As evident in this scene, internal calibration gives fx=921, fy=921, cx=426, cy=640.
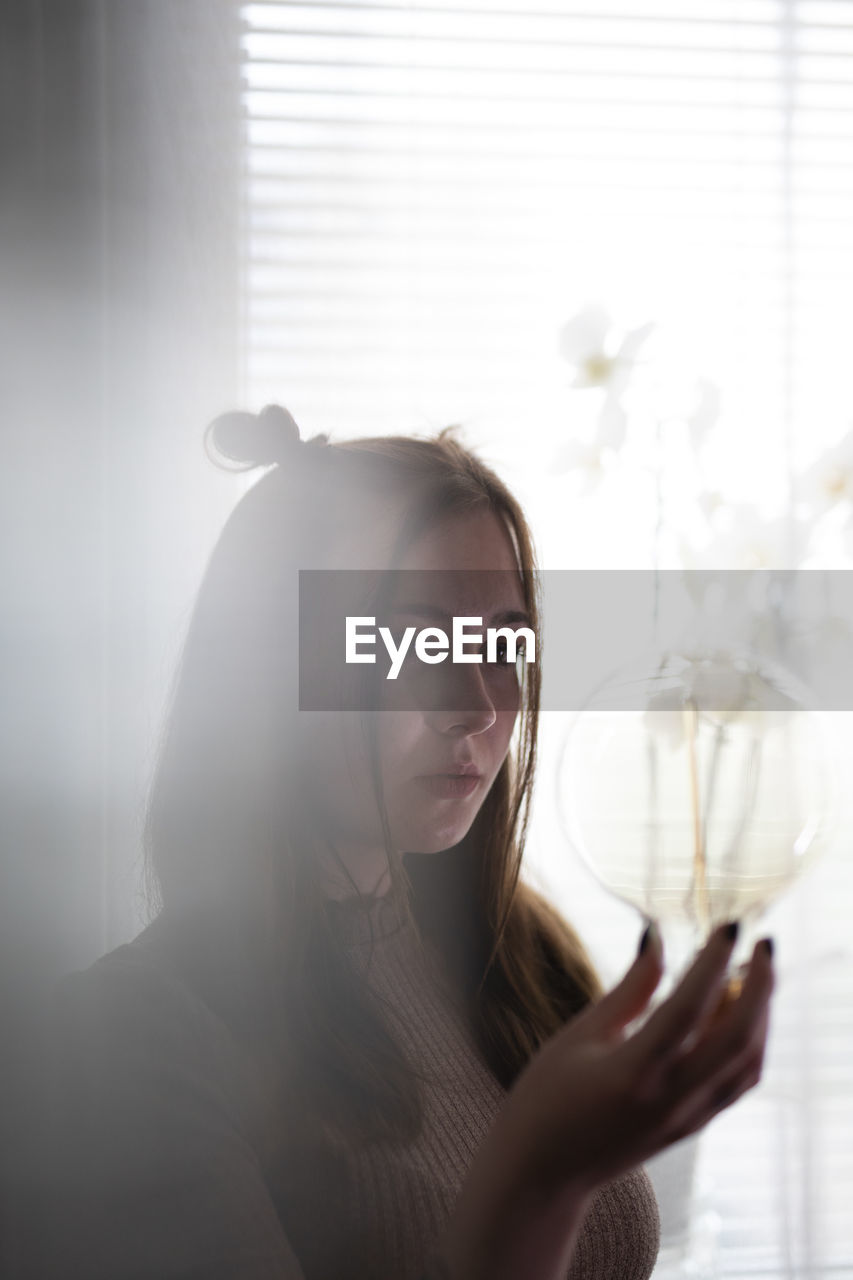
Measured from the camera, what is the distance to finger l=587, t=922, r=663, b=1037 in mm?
358

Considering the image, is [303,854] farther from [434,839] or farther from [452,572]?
[452,572]

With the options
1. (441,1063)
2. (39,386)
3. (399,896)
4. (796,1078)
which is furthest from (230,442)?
(796,1078)

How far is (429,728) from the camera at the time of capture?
0.57 metres

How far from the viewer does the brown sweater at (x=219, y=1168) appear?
435mm

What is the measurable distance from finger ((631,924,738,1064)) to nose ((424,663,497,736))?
Answer: 255 millimetres

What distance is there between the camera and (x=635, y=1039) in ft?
1.09

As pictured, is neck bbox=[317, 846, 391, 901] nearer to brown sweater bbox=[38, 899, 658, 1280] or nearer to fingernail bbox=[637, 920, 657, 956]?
brown sweater bbox=[38, 899, 658, 1280]

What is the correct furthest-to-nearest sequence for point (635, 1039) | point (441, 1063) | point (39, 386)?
point (39, 386)
point (441, 1063)
point (635, 1039)

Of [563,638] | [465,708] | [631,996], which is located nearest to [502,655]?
[465,708]

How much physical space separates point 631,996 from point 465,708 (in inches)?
9.3

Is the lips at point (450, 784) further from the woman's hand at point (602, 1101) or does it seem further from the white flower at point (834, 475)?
the white flower at point (834, 475)

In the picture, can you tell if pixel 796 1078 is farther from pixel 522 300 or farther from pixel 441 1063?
pixel 522 300

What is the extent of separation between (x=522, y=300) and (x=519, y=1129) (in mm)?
602

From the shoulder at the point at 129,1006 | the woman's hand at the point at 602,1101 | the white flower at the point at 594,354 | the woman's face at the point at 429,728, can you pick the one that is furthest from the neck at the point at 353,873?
the white flower at the point at 594,354
